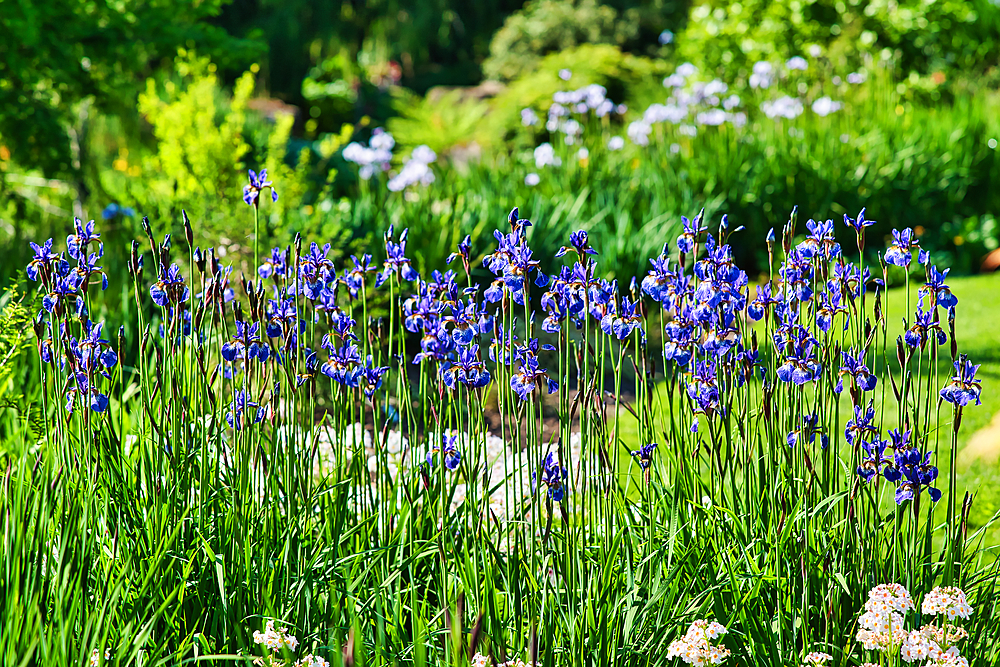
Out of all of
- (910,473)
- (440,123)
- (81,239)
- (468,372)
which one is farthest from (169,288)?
(440,123)

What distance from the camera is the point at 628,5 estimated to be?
14.9 m

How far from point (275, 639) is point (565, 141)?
251 inches

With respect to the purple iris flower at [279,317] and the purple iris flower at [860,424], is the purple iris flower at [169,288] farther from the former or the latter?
the purple iris flower at [860,424]

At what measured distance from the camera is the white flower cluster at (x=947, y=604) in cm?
168

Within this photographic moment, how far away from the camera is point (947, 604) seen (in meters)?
1.70

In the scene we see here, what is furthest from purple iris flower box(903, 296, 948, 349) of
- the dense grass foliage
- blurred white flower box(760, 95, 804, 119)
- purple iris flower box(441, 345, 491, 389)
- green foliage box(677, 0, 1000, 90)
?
green foliage box(677, 0, 1000, 90)

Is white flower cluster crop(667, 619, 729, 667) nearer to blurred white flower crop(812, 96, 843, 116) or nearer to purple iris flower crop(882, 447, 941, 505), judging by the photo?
purple iris flower crop(882, 447, 941, 505)

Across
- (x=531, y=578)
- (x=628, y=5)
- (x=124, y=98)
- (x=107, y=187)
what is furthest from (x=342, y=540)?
(x=628, y=5)

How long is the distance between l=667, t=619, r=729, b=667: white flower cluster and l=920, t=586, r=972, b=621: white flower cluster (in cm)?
42

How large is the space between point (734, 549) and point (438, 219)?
3.17 meters

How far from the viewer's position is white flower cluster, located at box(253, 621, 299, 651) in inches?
65.3

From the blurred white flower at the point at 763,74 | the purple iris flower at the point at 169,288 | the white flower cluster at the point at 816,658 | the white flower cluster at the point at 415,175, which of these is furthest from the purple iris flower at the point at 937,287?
the blurred white flower at the point at 763,74

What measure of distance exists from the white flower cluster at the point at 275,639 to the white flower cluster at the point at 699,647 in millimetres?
740

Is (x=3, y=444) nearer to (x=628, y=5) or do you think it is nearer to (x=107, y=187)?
(x=107, y=187)
